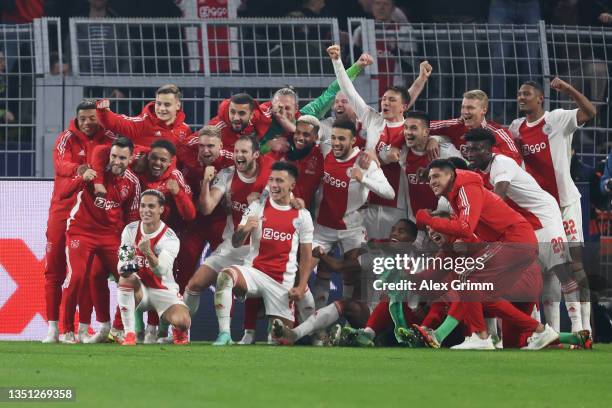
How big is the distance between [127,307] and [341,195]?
2097mm

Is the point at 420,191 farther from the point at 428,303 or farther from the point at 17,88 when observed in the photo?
the point at 17,88

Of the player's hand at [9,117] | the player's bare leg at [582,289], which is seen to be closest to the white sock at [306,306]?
the player's bare leg at [582,289]

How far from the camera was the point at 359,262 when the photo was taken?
1209 centimetres

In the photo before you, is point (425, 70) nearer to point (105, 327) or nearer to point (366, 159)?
point (366, 159)

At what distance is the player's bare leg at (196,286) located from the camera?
11977 millimetres

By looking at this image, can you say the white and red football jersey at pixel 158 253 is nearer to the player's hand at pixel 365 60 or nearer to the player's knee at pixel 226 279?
the player's knee at pixel 226 279

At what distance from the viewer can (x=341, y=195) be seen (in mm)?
12023

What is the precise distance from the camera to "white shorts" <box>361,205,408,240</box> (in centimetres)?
1205

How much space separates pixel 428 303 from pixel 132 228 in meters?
2.55

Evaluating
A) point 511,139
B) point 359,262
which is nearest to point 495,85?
point 511,139

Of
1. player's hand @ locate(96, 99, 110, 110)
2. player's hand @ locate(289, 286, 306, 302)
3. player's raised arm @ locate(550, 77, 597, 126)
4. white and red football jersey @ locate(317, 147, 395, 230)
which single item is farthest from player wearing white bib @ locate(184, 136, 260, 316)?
player's raised arm @ locate(550, 77, 597, 126)

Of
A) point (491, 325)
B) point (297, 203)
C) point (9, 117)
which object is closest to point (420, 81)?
point (297, 203)

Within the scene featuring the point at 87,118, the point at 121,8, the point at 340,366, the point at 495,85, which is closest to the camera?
the point at 340,366

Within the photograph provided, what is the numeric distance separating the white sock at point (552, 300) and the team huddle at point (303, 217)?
2cm
